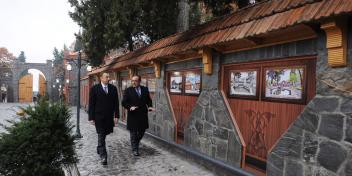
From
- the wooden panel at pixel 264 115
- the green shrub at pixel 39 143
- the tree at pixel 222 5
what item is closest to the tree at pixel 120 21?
the tree at pixel 222 5

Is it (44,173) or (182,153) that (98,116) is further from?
(44,173)

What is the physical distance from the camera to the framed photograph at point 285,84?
482 centimetres

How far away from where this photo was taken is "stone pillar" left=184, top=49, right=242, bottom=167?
633 cm

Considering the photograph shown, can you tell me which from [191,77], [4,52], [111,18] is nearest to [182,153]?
[191,77]

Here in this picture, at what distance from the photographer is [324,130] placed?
13.8 feet

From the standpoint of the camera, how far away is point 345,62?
3.89 meters

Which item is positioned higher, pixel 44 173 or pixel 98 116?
pixel 98 116

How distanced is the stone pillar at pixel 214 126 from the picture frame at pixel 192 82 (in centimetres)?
33

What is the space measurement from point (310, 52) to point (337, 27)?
713mm

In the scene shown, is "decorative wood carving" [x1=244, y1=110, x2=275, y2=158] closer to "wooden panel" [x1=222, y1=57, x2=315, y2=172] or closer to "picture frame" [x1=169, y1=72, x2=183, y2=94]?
"wooden panel" [x1=222, y1=57, x2=315, y2=172]

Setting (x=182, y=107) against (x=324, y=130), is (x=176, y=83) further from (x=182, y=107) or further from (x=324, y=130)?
(x=324, y=130)

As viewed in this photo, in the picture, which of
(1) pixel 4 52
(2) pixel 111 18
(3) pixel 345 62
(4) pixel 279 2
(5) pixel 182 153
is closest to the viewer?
(3) pixel 345 62

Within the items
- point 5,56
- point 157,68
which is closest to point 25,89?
point 5,56

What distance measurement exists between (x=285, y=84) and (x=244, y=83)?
106 cm
